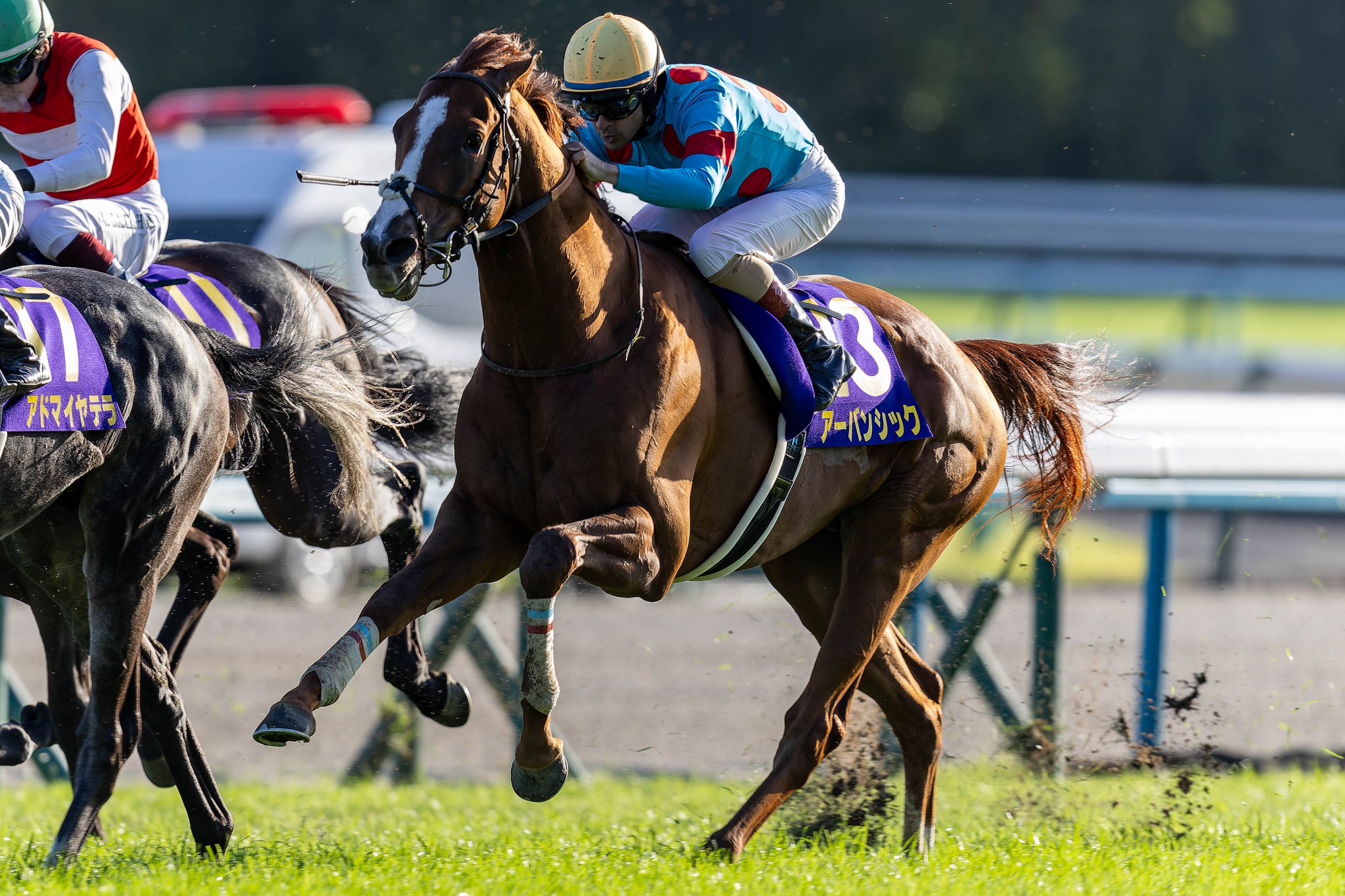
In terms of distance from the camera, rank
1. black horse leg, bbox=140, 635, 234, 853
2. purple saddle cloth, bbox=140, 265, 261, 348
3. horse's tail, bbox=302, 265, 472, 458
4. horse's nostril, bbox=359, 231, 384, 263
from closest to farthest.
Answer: horse's nostril, bbox=359, 231, 384, 263 → black horse leg, bbox=140, 635, 234, 853 → purple saddle cloth, bbox=140, 265, 261, 348 → horse's tail, bbox=302, 265, 472, 458

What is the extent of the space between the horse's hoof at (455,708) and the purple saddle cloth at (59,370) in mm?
1519

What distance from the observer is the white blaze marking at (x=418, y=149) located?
11.9ft

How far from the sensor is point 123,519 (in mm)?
4523

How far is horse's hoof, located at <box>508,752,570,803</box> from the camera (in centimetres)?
409

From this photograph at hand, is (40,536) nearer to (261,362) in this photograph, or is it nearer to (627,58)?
(261,362)

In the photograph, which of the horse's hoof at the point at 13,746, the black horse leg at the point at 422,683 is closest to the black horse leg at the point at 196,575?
the horse's hoof at the point at 13,746

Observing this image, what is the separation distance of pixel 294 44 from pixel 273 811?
21.5m

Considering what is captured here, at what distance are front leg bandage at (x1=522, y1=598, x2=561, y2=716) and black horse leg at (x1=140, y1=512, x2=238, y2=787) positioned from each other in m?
1.80

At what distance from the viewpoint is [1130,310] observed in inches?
836

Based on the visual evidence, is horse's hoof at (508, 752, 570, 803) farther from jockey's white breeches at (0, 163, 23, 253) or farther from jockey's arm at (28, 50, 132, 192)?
jockey's arm at (28, 50, 132, 192)

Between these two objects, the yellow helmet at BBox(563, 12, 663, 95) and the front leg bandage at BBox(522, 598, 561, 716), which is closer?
the front leg bandage at BBox(522, 598, 561, 716)

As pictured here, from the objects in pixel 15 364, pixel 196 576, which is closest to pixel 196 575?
pixel 196 576

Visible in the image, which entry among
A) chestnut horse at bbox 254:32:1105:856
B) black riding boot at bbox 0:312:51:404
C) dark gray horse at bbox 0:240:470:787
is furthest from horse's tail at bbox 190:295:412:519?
chestnut horse at bbox 254:32:1105:856

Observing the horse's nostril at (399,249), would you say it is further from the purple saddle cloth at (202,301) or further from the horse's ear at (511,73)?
the purple saddle cloth at (202,301)
